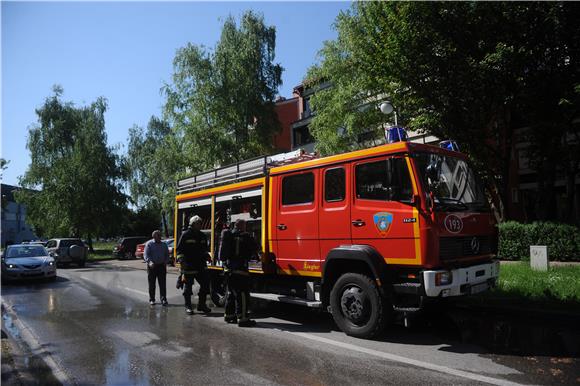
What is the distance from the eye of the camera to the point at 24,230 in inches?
3310

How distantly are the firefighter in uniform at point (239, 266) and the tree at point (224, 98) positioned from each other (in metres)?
18.0

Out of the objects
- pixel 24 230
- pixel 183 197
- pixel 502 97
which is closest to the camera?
pixel 183 197

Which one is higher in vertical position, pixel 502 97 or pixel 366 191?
pixel 502 97

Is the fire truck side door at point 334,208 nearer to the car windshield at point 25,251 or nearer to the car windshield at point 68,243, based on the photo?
the car windshield at point 25,251

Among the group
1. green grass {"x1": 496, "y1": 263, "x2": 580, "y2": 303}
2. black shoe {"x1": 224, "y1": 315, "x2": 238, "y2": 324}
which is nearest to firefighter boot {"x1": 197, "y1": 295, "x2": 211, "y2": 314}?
black shoe {"x1": 224, "y1": 315, "x2": 238, "y2": 324}

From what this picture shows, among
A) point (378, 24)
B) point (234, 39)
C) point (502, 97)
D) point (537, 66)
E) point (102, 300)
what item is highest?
point (234, 39)

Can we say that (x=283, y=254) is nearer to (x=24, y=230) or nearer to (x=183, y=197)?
(x=183, y=197)

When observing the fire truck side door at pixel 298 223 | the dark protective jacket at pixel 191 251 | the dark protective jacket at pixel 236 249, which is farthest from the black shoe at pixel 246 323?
the dark protective jacket at pixel 191 251

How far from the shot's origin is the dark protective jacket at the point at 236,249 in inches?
300

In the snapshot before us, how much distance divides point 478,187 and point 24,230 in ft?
308

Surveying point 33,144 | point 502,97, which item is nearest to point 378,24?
point 502,97

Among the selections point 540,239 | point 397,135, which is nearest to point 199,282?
point 397,135

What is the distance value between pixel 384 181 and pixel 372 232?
0.76m

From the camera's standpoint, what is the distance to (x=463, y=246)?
20.4ft
